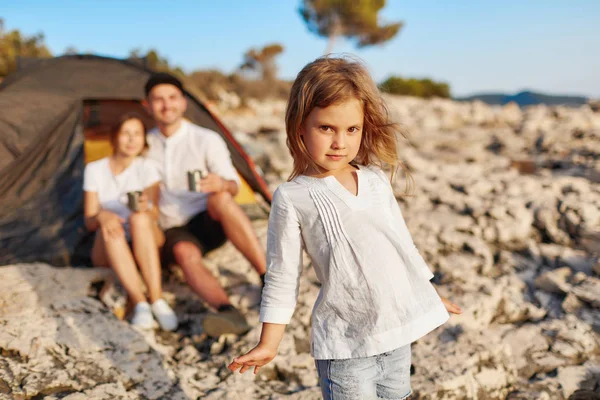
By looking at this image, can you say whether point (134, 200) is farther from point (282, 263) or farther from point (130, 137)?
point (282, 263)

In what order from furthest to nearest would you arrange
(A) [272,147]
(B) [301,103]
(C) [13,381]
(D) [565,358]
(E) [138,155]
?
(A) [272,147], (E) [138,155], (D) [565,358], (C) [13,381], (B) [301,103]

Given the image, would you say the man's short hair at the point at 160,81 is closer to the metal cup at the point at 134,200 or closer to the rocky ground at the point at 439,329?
the metal cup at the point at 134,200

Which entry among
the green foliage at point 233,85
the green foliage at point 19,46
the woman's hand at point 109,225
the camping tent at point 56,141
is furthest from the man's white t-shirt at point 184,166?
the green foliage at point 233,85

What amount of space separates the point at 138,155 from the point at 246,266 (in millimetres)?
1086

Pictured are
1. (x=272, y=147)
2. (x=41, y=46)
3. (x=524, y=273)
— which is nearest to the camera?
(x=524, y=273)

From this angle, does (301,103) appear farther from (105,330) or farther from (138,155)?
(138,155)

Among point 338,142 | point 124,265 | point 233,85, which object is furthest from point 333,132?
point 233,85

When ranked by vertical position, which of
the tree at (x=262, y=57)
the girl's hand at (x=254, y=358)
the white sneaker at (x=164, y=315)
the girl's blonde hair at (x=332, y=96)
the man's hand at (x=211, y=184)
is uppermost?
the tree at (x=262, y=57)

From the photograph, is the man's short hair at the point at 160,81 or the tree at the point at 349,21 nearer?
the man's short hair at the point at 160,81

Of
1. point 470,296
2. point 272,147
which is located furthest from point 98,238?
point 272,147

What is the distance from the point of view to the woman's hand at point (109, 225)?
284 centimetres

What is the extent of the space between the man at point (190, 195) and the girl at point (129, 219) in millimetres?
99

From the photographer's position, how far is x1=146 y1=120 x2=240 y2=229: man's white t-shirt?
10.5 ft

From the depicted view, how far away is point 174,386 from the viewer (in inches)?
91.6
